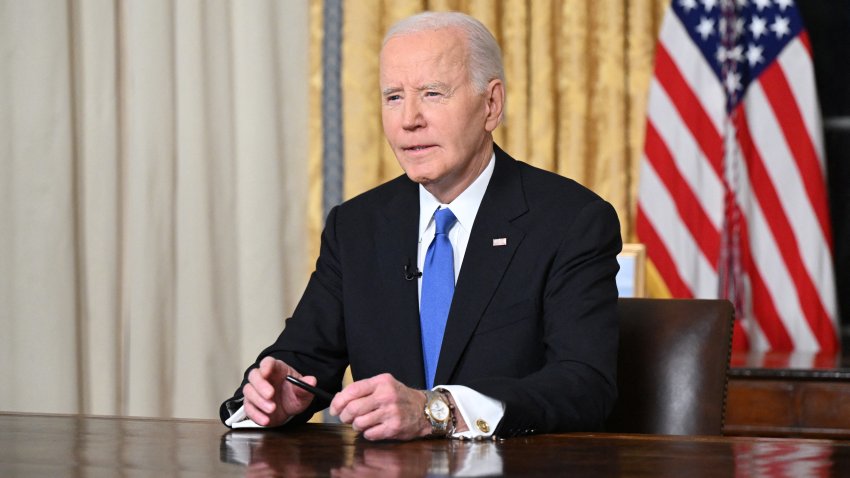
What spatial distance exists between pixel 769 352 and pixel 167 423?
282cm

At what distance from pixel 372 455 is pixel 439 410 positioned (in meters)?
0.24

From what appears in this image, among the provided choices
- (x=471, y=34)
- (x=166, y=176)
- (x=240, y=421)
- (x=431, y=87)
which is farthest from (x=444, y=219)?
(x=166, y=176)

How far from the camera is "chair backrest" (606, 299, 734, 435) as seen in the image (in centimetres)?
245

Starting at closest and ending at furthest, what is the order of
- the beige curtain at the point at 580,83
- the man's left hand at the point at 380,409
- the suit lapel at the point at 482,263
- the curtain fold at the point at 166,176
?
the man's left hand at the point at 380,409 < the suit lapel at the point at 482,263 < the beige curtain at the point at 580,83 < the curtain fold at the point at 166,176

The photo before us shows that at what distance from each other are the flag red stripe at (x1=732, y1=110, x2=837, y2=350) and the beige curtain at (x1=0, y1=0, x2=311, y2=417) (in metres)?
1.90

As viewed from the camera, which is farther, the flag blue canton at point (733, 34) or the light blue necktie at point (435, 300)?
the flag blue canton at point (733, 34)

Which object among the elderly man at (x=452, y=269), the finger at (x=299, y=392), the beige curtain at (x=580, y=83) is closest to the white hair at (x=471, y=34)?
the elderly man at (x=452, y=269)

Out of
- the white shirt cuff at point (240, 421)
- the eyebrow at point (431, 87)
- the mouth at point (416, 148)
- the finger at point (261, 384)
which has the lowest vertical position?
the white shirt cuff at point (240, 421)

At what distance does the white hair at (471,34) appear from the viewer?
2.59 metres

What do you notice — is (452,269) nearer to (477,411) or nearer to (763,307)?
(477,411)

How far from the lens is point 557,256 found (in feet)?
8.09

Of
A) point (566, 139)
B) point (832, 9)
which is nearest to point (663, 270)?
point (566, 139)

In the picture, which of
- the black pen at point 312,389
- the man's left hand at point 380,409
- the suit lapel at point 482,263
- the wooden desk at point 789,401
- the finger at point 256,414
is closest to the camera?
the man's left hand at point 380,409

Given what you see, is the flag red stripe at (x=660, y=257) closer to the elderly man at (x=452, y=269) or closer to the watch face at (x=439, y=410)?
the elderly man at (x=452, y=269)
